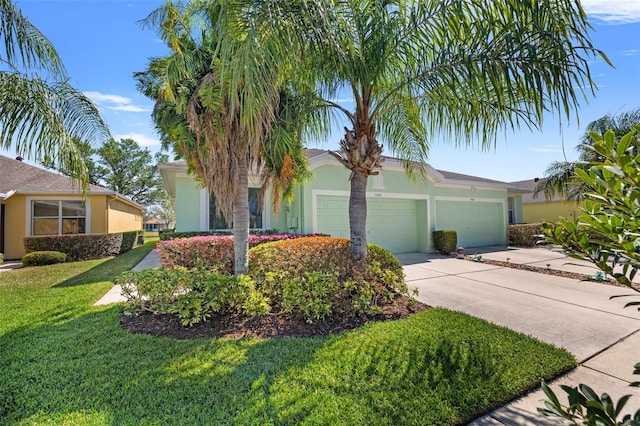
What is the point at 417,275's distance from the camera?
350 inches

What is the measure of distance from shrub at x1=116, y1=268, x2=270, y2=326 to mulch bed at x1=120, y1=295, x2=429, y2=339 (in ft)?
0.50

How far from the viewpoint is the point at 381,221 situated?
1355 centimetres

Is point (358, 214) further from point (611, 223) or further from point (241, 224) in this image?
point (611, 223)

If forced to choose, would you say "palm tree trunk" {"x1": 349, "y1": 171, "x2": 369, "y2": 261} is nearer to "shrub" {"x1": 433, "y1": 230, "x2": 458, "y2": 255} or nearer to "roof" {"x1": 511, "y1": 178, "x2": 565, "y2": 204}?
"shrub" {"x1": 433, "y1": 230, "x2": 458, "y2": 255}

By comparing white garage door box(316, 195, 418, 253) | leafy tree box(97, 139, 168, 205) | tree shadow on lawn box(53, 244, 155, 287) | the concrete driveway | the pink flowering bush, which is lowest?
the concrete driveway

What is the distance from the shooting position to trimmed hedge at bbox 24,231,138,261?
11.9 m

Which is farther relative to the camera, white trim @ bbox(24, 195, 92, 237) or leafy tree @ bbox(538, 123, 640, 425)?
white trim @ bbox(24, 195, 92, 237)

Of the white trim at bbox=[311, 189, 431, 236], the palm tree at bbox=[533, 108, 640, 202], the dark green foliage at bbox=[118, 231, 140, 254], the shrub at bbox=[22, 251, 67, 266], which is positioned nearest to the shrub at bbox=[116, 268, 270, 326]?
the white trim at bbox=[311, 189, 431, 236]

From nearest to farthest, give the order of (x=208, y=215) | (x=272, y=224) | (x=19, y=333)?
1. (x=19, y=333)
2. (x=208, y=215)
3. (x=272, y=224)

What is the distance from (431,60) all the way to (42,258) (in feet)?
47.9

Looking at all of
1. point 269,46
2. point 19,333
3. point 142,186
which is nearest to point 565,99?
point 269,46

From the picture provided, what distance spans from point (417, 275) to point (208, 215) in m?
7.64

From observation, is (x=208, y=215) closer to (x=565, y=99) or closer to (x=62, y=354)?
(x=62, y=354)

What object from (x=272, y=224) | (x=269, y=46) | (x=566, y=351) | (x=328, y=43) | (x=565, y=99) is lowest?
(x=566, y=351)
